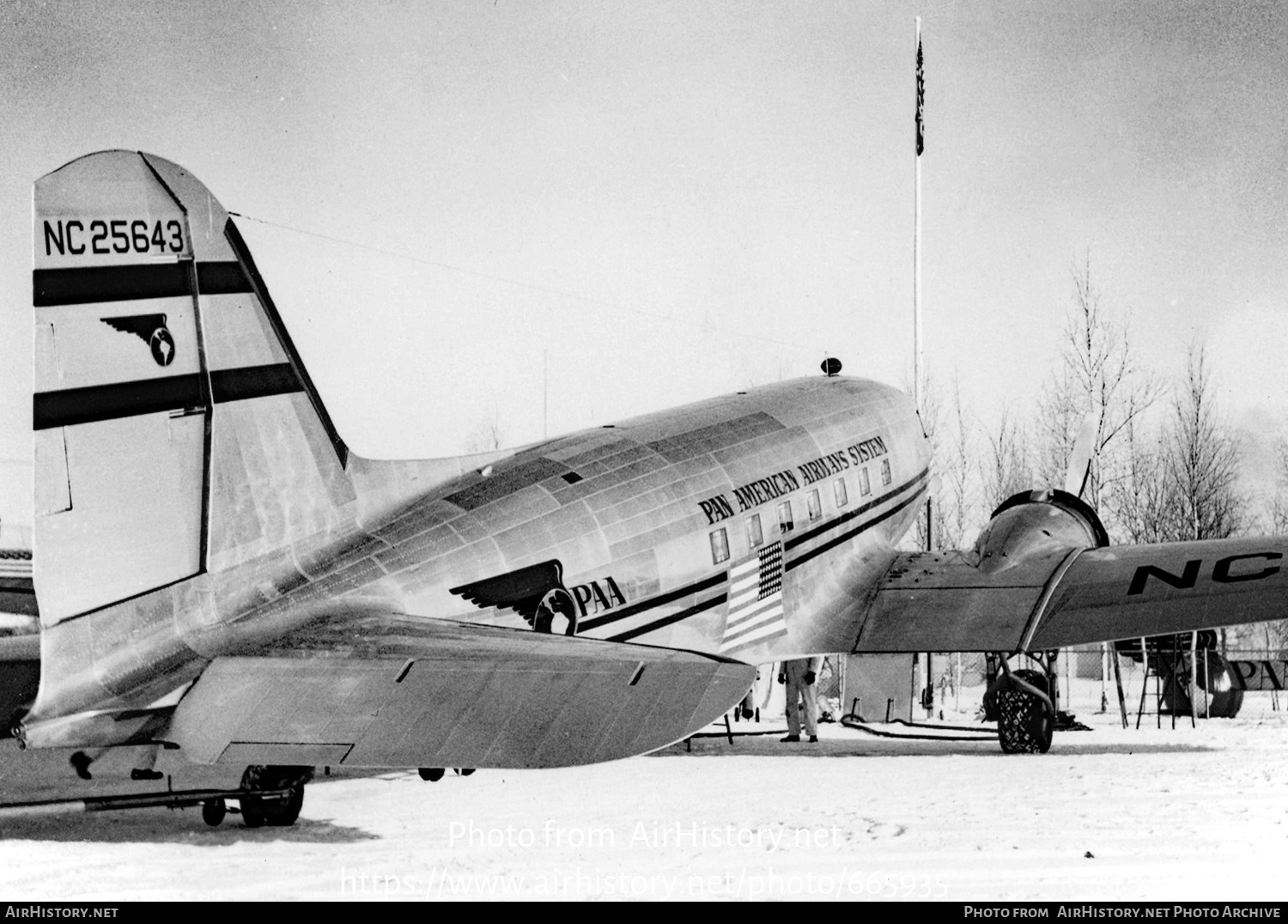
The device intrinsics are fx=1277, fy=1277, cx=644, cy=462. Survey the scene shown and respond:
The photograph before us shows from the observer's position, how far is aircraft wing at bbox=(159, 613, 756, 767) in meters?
5.18

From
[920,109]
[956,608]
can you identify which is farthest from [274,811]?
[920,109]

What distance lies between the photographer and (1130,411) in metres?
27.2

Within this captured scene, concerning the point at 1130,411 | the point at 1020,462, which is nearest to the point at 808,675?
the point at 1130,411

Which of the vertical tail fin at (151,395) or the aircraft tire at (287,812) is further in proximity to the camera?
the aircraft tire at (287,812)

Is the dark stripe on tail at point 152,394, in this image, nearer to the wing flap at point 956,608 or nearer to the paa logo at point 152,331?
the paa logo at point 152,331

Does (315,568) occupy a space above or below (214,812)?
above

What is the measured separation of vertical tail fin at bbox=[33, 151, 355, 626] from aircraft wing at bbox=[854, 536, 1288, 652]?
333 inches

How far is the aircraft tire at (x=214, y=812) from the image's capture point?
9242mm

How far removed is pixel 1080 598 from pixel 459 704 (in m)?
10.3

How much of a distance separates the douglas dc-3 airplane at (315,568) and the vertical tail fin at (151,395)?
2 centimetres

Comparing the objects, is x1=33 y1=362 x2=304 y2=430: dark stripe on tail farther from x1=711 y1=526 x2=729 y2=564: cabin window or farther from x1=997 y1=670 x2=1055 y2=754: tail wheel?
x1=997 y1=670 x2=1055 y2=754: tail wheel

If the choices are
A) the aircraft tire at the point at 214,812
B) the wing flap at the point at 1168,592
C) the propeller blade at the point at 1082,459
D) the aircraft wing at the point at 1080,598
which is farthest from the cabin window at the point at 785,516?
the aircraft tire at the point at 214,812

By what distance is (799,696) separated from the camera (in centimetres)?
1730

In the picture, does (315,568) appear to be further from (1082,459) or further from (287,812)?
(1082,459)
